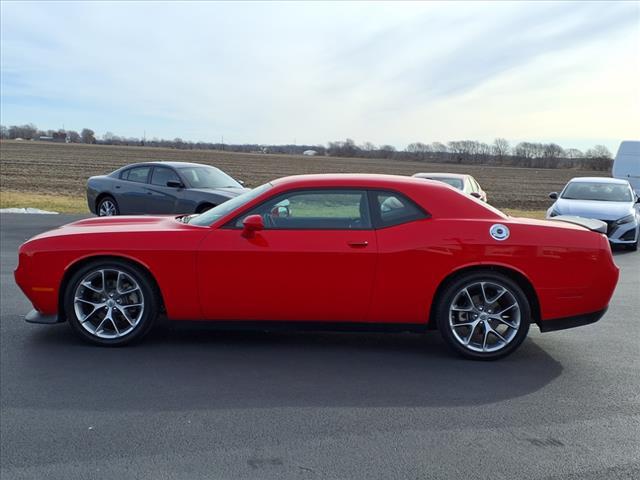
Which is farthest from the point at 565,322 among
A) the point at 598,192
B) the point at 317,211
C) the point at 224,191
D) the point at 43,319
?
the point at 598,192

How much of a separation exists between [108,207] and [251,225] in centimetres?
917

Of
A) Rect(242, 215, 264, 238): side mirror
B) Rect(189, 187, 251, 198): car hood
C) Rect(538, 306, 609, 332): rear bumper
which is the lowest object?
Rect(538, 306, 609, 332): rear bumper

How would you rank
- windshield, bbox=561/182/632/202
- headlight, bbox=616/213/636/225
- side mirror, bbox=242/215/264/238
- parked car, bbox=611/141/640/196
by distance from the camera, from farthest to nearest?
parked car, bbox=611/141/640/196 → windshield, bbox=561/182/632/202 → headlight, bbox=616/213/636/225 → side mirror, bbox=242/215/264/238

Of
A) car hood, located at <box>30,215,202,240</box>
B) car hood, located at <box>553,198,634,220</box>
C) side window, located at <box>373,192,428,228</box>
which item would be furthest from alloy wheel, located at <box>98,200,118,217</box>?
car hood, located at <box>553,198,634,220</box>

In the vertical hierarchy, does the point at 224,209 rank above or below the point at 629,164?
below

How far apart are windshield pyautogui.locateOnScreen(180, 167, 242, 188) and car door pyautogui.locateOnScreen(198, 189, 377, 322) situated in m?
7.37

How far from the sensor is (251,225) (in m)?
4.34

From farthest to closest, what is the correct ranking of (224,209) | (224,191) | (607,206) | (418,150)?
(418,150) < (224,191) < (607,206) < (224,209)

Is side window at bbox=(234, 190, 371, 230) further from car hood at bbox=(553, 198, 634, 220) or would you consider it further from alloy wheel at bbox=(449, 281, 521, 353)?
car hood at bbox=(553, 198, 634, 220)

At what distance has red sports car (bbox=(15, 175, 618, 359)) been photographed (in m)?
4.37

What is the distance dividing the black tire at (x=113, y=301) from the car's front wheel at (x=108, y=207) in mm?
8203

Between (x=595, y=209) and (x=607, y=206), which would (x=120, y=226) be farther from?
(x=607, y=206)

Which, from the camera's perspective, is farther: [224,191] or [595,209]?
[224,191]

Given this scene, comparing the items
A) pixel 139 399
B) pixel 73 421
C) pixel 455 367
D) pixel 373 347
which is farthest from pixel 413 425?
pixel 73 421
